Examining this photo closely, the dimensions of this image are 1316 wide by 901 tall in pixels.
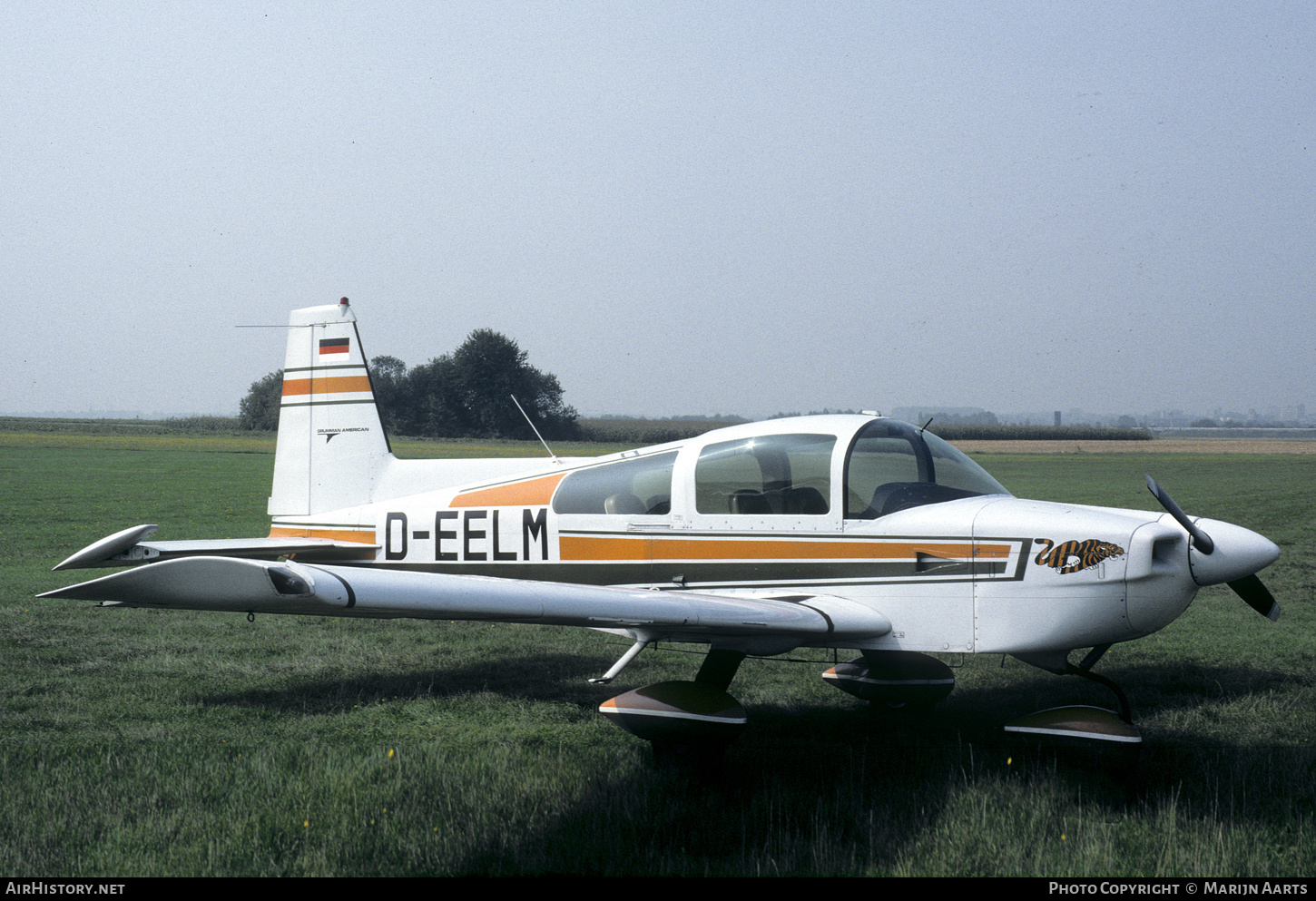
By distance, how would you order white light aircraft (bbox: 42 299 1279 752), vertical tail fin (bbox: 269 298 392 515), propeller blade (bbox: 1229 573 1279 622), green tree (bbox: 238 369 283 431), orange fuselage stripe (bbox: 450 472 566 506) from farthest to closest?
green tree (bbox: 238 369 283 431) → vertical tail fin (bbox: 269 298 392 515) → orange fuselage stripe (bbox: 450 472 566 506) → propeller blade (bbox: 1229 573 1279 622) → white light aircraft (bbox: 42 299 1279 752)

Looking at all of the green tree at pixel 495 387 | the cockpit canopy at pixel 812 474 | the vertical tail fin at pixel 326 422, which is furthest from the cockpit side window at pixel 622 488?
the green tree at pixel 495 387

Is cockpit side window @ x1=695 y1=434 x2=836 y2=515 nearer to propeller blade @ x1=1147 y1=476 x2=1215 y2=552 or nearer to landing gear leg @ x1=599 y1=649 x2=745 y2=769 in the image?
landing gear leg @ x1=599 y1=649 x2=745 y2=769

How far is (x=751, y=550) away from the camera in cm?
557

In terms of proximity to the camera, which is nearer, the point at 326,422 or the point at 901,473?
the point at 901,473

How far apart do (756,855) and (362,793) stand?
6.34ft

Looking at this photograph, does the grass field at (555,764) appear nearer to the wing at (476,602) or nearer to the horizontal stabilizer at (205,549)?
the wing at (476,602)

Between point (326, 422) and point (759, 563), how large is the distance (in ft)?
13.8

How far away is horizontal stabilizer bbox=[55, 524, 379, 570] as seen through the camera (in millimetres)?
4707

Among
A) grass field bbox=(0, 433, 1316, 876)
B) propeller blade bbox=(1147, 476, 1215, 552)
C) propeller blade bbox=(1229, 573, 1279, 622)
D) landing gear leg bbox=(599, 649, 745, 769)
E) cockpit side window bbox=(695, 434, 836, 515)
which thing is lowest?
grass field bbox=(0, 433, 1316, 876)

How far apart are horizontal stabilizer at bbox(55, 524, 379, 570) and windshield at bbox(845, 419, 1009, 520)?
12.1ft

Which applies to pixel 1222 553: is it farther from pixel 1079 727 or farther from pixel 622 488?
pixel 622 488

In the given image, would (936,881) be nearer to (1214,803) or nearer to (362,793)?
(1214,803)

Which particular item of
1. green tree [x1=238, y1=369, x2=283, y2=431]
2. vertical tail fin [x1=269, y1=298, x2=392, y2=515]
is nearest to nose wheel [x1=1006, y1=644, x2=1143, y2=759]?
vertical tail fin [x1=269, y1=298, x2=392, y2=515]

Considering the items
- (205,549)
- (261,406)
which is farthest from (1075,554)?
(261,406)
